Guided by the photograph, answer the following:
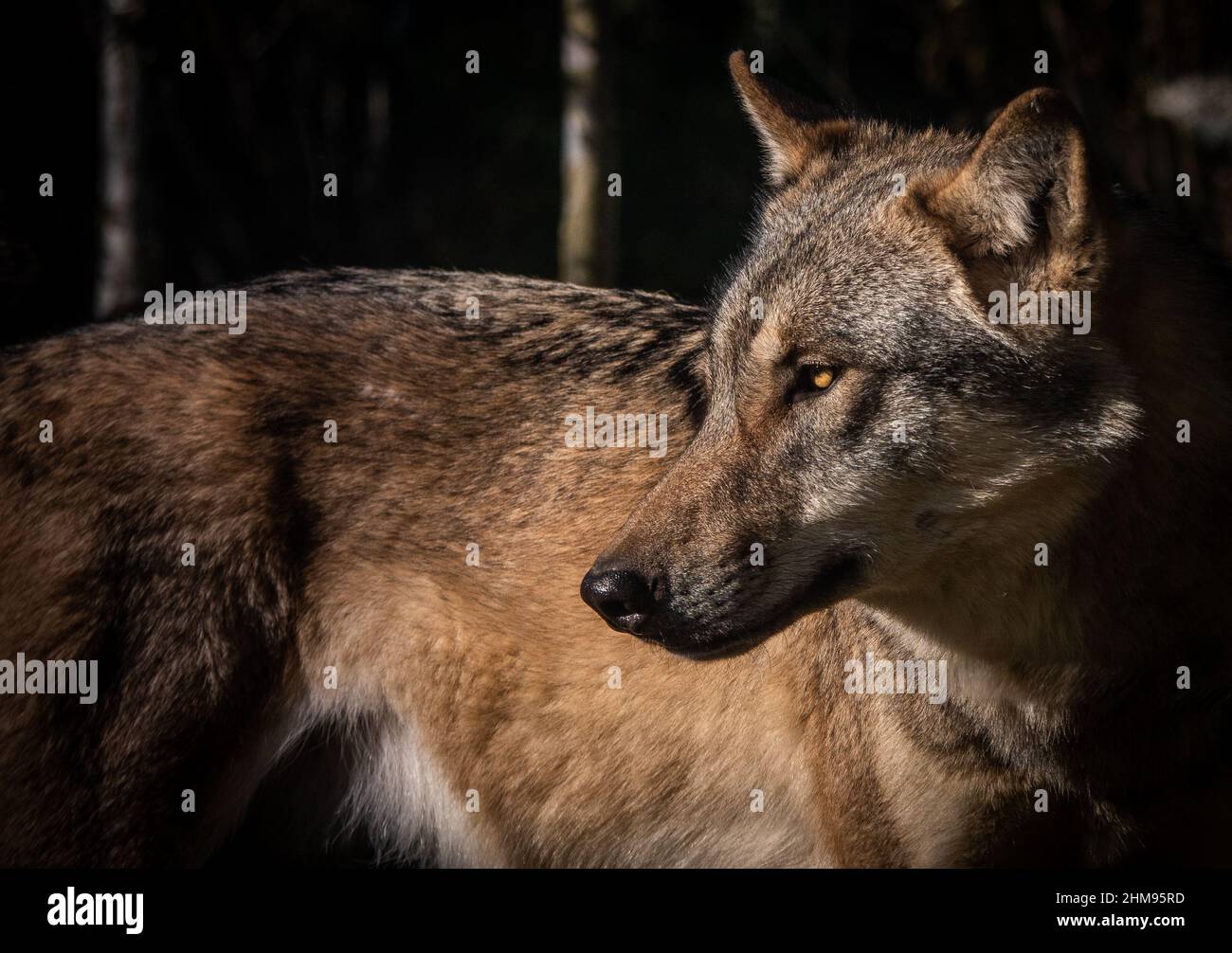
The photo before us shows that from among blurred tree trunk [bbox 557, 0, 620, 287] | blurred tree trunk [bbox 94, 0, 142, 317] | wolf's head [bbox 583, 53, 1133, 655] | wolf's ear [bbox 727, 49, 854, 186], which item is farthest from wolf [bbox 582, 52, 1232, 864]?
blurred tree trunk [bbox 557, 0, 620, 287]

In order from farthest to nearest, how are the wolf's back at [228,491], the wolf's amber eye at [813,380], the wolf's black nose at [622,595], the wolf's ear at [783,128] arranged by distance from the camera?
the wolf's ear at [783,128], the wolf's back at [228,491], the wolf's amber eye at [813,380], the wolf's black nose at [622,595]

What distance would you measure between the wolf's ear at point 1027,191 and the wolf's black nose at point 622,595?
121 centimetres

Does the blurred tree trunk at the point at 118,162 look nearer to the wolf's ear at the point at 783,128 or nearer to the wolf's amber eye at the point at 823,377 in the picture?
the wolf's ear at the point at 783,128

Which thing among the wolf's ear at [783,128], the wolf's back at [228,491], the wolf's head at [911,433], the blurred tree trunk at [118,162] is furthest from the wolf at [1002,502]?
the blurred tree trunk at [118,162]

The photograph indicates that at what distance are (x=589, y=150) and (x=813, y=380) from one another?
6599 millimetres

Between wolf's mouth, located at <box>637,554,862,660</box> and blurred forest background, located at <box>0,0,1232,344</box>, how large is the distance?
5.11 ft

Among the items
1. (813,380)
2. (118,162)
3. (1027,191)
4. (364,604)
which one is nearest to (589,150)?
(118,162)

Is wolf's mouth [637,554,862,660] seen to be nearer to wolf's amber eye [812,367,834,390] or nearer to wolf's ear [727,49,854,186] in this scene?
wolf's amber eye [812,367,834,390]

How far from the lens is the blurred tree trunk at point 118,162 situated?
8062 mm

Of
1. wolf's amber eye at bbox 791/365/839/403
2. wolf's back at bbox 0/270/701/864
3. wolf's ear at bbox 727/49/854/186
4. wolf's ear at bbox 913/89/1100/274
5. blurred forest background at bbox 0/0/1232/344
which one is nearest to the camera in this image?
wolf's ear at bbox 913/89/1100/274

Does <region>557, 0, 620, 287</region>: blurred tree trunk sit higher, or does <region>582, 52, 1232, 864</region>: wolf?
<region>557, 0, 620, 287</region>: blurred tree trunk

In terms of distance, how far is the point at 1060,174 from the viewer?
9.96 ft

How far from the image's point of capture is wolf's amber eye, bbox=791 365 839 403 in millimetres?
3283
